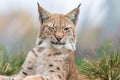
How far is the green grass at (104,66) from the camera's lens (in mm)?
8969

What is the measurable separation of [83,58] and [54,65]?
3.18 feet

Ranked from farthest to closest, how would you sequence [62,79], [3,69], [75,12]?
[3,69] → [75,12] → [62,79]

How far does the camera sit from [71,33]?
8.76m

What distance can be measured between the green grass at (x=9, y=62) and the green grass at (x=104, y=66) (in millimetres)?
1615

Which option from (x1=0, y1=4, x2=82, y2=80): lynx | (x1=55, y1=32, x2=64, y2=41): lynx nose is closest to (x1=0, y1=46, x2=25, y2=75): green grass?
(x1=0, y1=4, x2=82, y2=80): lynx

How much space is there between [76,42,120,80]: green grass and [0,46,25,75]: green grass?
5.30 ft

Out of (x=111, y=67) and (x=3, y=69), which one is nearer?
(x=111, y=67)

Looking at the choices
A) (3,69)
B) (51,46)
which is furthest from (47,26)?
(3,69)

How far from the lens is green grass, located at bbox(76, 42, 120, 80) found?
8969mm

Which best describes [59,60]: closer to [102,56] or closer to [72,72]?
[72,72]

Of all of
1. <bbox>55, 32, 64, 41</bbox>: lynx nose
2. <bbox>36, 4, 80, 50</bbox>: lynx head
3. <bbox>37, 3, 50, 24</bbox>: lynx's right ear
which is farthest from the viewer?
<bbox>37, 3, 50, 24</bbox>: lynx's right ear

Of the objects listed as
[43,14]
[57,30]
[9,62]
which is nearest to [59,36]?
[57,30]

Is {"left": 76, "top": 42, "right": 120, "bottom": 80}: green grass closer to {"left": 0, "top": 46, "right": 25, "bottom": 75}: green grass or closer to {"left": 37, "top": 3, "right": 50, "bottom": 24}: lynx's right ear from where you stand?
{"left": 37, "top": 3, "right": 50, "bottom": 24}: lynx's right ear

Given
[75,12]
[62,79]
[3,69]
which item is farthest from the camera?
[3,69]
